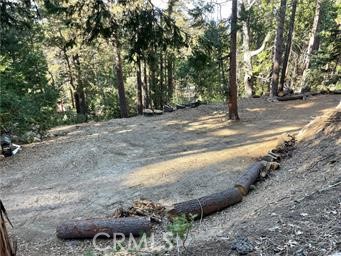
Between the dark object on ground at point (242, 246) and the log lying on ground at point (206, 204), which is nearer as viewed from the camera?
the dark object on ground at point (242, 246)

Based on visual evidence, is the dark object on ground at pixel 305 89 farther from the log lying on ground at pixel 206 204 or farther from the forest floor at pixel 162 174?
the log lying on ground at pixel 206 204

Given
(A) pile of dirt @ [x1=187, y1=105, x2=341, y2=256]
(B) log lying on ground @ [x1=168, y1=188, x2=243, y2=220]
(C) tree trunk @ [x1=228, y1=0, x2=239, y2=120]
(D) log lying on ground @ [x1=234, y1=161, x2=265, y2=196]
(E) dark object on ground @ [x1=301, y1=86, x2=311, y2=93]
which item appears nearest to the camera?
(A) pile of dirt @ [x1=187, y1=105, x2=341, y2=256]

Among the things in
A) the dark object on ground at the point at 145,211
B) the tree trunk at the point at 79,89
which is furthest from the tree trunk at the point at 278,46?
the dark object on ground at the point at 145,211

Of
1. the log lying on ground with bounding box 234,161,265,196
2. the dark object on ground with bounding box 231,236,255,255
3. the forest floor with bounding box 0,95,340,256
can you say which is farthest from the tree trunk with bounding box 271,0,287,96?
the dark object on ground with bounding box 231,236,255,255

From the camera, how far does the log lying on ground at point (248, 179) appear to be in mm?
7676

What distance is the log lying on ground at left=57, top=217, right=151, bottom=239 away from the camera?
20.4 ft

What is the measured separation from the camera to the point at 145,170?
10.2m

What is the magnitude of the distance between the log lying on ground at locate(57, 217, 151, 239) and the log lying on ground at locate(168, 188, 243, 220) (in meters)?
0.61

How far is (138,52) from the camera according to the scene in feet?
23.2

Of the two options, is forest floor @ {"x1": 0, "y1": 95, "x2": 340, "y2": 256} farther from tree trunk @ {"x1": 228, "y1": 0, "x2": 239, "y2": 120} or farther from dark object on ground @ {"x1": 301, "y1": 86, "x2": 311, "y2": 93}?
dark object on ground @ {"x1": 301, "y1": 86, "x2": 311, "y2": 93}

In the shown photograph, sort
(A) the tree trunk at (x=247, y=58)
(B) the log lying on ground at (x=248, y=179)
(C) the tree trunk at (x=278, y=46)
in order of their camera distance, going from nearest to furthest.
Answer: (B) the log lying on ground at (x=248, y=179) < (C) the tree trunk at (x=278, y=46) < (A) the tree trunk at (x=247, y=58)

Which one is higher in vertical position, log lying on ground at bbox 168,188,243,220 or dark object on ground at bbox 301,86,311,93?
dark object on ground at bbox 301,86,311,93

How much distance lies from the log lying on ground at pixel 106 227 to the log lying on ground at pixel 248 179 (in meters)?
2.33

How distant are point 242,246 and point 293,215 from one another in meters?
1.09
